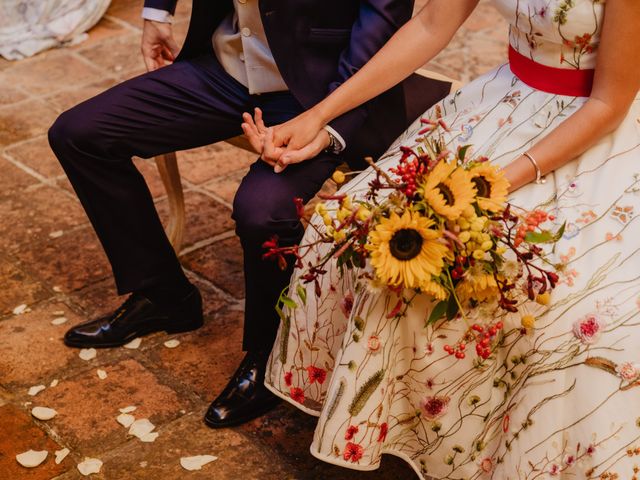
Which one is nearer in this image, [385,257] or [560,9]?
[385,257]

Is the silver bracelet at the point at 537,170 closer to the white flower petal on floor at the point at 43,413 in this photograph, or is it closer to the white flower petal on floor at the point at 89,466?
the white flower petal on floor at the point at 89,466

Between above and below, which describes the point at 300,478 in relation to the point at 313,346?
→ below

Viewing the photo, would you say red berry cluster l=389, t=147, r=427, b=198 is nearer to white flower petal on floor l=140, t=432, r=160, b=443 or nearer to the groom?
the groom

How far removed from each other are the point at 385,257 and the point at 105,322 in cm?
135

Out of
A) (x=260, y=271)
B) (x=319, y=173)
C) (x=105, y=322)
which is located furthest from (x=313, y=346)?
(x=105, y=322)

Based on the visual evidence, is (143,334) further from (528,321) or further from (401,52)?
(528,321)

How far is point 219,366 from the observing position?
2748 millimetres

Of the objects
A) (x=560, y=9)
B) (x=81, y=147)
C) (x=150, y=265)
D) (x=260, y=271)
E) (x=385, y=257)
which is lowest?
(x=150, y=265)

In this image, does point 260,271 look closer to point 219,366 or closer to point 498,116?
point 219,366

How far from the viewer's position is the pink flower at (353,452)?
6.78 ft

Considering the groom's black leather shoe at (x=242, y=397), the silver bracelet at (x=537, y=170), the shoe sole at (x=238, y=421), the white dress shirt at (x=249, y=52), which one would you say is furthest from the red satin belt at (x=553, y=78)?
the shoe sole at (x=238, y=421)

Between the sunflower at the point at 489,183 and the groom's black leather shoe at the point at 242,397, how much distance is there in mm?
929

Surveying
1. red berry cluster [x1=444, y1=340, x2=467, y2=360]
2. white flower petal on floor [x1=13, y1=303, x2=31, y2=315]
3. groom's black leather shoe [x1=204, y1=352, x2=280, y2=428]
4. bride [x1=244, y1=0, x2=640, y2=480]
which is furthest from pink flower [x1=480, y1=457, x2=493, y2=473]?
white flower petal on floor [x1=13, y1=303, x2=31, y2=315]

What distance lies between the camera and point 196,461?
7.83 ft
